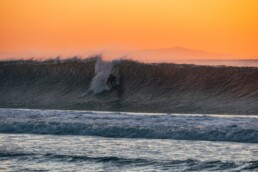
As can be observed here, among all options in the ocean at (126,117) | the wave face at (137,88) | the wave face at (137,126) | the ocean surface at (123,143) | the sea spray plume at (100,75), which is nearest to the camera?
the ocean surface at (123,143)

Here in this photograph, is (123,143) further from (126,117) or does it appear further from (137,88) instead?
(137,88)

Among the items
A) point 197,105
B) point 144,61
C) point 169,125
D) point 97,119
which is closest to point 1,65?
point 144,61

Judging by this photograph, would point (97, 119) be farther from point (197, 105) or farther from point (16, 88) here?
point (16, 88)

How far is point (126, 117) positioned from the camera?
16641mm

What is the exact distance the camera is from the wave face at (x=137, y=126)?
43.4 ft

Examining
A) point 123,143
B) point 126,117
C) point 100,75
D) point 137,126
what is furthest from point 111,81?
point 123,143

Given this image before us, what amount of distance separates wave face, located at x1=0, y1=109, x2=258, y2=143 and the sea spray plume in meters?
9.03

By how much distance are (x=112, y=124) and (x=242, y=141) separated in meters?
3.47

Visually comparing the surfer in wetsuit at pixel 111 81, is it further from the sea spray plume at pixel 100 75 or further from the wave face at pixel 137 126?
the wave face at pixel 137 126

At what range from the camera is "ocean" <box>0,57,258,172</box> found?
999 cm

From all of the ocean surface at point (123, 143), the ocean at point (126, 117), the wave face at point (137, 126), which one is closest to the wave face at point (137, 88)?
the ocean at point (126, 117)

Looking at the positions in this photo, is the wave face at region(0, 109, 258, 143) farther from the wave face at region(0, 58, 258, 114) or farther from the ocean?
the wave face at region(0, 58, 258, 114)

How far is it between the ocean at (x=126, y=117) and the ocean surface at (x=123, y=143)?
17 mm

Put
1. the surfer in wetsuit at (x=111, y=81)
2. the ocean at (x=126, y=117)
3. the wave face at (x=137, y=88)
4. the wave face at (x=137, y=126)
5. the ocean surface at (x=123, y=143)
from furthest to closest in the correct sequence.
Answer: the surfer in wetsuit at (x=111, y=81) < the wave face at (x=137, y=88) < the wave face at (x=137, y=126) < the ocean at (x=126, y=117) < the ocean surface at (x=123, y=143)
